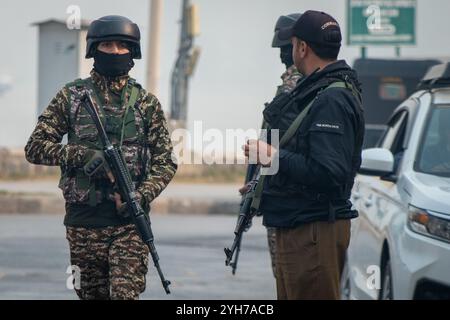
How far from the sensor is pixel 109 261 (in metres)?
6.70

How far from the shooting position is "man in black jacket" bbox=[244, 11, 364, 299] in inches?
228

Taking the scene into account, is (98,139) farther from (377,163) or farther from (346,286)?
(346,286)

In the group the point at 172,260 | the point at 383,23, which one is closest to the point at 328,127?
the point at 172,260

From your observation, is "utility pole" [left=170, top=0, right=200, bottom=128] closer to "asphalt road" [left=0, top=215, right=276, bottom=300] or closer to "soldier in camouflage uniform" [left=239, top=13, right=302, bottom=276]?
"asphalt road" [left=0, top=215, right=276, bottom=300]

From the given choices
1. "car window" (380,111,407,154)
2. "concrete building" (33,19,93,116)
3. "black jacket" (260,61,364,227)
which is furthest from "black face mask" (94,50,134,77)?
"concrete building" (33,19,93,116)

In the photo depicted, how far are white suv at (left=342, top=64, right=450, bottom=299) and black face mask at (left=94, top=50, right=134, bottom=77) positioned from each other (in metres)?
1.90

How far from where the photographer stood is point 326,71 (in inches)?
234

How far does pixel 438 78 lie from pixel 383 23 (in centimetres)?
1239

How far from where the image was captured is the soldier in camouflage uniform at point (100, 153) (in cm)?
669

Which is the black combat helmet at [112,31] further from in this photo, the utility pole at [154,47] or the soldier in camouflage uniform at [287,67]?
the utility pole at [154,47]

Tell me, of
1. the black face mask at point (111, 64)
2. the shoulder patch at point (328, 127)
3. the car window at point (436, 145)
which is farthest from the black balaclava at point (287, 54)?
the shoulder patch at point (328, 127)

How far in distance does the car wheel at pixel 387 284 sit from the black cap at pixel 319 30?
97.6 inches
